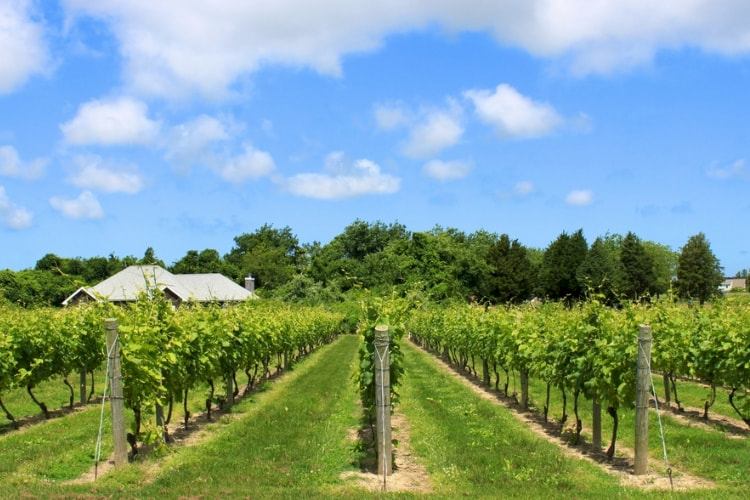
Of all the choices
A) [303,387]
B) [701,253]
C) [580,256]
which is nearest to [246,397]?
[303,387]

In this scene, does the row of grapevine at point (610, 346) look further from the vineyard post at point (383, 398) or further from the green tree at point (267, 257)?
the green tree at point (267, 257)

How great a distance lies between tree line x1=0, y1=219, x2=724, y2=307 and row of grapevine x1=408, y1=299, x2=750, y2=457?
34130 mm

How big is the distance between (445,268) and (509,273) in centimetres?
1364

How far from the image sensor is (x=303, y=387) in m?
17.2

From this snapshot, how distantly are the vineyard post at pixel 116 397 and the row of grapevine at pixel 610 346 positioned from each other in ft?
20.2

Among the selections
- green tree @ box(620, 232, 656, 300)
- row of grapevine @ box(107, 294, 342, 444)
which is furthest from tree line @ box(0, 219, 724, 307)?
row of grapevine @ box(107, 294, 342, 444)

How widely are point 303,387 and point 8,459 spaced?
9137 mm

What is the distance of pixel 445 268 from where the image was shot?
207ft

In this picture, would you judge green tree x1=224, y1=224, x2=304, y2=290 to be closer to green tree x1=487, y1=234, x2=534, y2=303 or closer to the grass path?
green tree x1=487, y1=234, x2=534, y2=303

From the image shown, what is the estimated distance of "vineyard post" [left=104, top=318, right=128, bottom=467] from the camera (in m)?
8.22

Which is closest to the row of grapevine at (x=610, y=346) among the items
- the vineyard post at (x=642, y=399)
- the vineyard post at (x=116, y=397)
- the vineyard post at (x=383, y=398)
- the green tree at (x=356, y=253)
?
the vineyard post at (x=642, y=399)

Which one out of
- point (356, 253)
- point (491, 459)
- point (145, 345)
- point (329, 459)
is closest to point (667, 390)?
point (491, 459)

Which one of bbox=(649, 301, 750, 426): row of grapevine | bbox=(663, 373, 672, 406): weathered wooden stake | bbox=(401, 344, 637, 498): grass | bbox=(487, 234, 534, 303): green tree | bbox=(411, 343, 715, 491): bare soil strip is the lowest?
bbox=(411, 343, 715, 491): bare soil strip

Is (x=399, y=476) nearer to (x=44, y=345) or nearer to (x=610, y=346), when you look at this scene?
(x=610, y=346)
